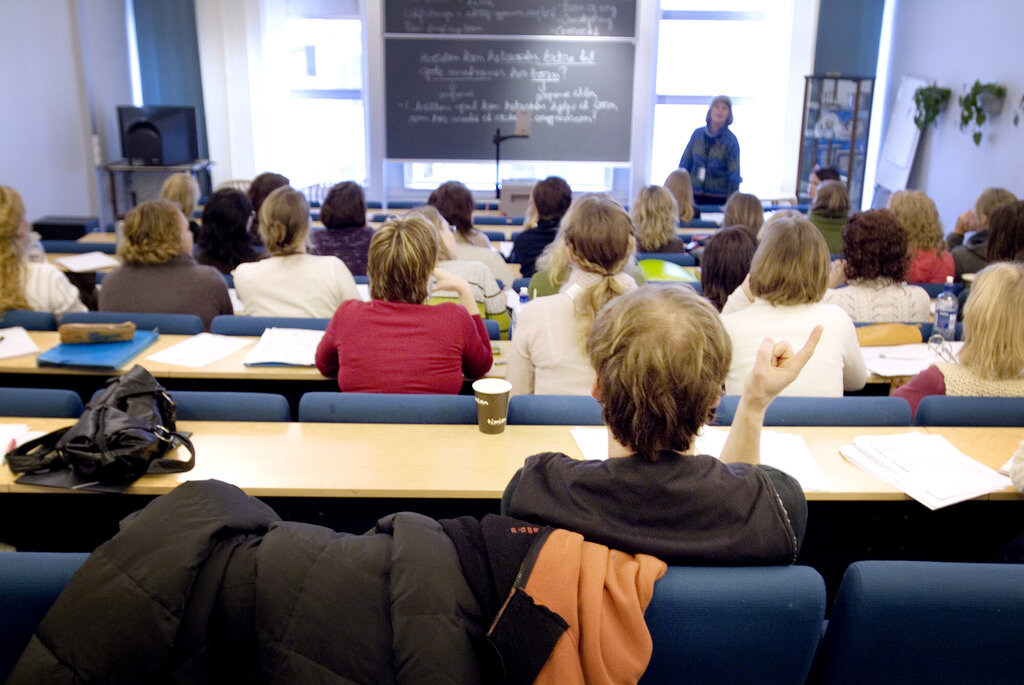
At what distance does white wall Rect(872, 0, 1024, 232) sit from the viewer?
6.82 m

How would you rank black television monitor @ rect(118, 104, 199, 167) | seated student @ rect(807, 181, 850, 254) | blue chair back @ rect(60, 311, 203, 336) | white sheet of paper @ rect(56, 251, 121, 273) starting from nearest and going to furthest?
blue chair back @ rect(60, 311, 203, 336) < white sheet of paper @ rect(56, 251, 121, 273) < seated student @ rect(807, 181, 850, 254) < black television monitor @ rect(118, 104, 199, 167)

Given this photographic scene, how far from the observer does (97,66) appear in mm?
7887

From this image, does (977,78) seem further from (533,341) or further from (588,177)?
(533,341)

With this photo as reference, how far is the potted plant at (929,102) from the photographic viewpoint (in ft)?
25.4

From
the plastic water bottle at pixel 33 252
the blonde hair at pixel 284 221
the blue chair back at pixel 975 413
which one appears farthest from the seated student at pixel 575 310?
the plastic water bottle at pixel 33 252

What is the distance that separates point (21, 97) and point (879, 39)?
818cm

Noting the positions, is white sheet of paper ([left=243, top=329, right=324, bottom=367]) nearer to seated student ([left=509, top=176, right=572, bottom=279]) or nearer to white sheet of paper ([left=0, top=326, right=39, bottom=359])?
white sheet of paper ([left=0, top=326, right=39, bottom=359])

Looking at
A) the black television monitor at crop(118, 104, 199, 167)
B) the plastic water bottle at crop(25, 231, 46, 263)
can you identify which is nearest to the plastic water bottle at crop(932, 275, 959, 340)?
the plastic water bottle at crop(25, 231, 46, 263)

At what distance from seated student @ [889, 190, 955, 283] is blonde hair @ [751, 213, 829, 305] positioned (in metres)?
1.75

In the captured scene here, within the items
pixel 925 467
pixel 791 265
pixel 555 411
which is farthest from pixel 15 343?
pixel 925 467

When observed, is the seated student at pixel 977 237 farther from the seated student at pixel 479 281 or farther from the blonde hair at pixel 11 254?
the blonde hair at pixel 11 254

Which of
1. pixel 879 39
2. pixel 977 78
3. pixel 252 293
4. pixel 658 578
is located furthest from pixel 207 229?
pixel 879 39

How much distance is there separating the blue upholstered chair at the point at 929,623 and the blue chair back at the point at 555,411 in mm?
1076

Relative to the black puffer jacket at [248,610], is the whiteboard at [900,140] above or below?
above
